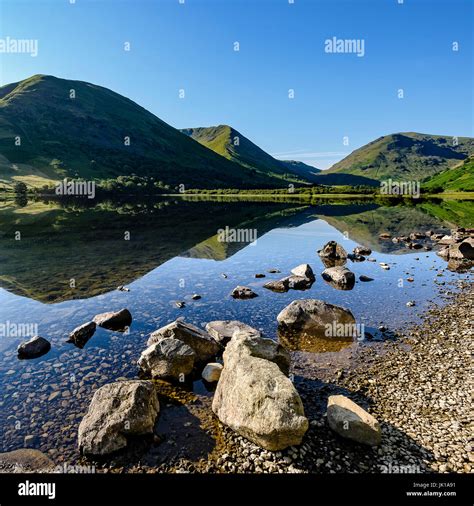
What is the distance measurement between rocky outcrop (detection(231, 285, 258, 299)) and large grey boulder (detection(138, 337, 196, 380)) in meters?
11.5

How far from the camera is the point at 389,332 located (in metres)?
21.4

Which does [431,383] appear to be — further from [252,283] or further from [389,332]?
[252,283]

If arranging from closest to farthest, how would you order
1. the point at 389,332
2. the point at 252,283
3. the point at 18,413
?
the point at 18,413
the point at 389,332
the point at 252,283

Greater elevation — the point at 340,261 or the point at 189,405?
the point at 340,261

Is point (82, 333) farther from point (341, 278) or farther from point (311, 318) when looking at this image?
point (341, 278)

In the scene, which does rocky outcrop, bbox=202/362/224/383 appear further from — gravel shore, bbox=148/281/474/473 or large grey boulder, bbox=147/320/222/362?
gravel shore, bbox=148/281/474/473

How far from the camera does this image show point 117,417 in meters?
12.2

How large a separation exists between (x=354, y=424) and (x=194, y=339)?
8757 mm

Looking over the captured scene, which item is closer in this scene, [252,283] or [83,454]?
[83,454]

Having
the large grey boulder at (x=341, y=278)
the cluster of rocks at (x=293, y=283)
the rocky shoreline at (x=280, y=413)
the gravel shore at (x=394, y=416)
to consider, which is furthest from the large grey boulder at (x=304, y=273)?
the rocky shoreline at (x=280, y=413)

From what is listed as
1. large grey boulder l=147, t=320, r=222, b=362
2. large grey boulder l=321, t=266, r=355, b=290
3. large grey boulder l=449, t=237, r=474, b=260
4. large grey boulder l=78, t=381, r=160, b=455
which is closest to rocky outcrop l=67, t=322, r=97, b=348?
large grey boulder l=147, t=320, r=222, b=362

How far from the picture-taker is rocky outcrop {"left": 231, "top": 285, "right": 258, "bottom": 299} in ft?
91.9
